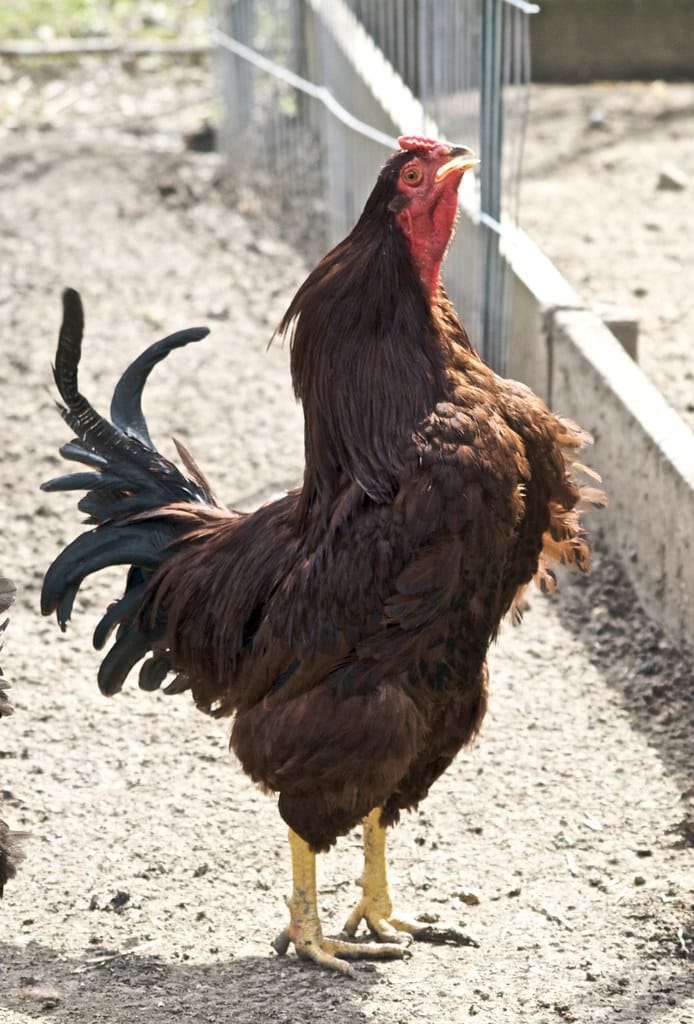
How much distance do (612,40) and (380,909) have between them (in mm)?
9577

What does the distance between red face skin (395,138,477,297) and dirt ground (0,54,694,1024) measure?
193 cm

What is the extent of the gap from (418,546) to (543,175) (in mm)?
6966

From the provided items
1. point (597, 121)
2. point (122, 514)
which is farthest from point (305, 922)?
point (597, 121)

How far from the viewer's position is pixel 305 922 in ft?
13.6

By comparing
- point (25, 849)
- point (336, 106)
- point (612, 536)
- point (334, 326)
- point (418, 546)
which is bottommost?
point (25, 849)

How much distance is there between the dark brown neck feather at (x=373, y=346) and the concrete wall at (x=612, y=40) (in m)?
A: 8.82

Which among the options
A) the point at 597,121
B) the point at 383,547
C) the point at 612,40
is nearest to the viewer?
the point at 383,547

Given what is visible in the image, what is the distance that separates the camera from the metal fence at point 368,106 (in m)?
7.12

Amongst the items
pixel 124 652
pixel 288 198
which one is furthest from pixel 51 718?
pixel 288 198

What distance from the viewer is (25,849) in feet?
15.1

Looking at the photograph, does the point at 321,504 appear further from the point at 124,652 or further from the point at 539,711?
the point at 539,711

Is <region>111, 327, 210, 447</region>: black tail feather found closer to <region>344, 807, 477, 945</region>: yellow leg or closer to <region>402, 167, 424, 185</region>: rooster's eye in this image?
<region>402, 167, 424, 185</region>: rooster's eye

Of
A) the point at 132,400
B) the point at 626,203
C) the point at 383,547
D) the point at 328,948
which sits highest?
the point at 626,203

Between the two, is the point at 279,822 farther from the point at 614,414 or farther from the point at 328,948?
the point at 614,414
